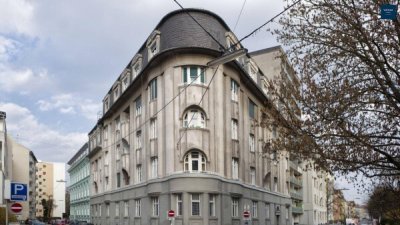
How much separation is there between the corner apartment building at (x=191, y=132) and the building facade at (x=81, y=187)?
3550 centimetres

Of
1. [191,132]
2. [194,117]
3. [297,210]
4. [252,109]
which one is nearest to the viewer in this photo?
[191,132]

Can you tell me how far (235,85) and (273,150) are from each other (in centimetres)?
2772

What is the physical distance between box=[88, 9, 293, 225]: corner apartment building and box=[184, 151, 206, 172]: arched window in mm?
71

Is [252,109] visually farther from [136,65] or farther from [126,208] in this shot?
[126,208]

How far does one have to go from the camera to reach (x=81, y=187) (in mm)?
91250

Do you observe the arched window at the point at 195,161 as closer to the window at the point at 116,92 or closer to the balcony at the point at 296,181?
the window at the point at 116,92

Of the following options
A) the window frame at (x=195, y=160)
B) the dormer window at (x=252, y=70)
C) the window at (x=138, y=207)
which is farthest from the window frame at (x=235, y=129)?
the window at (x=138, y=207)

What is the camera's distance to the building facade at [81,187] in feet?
275

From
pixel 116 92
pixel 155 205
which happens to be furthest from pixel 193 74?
pixel 116 92

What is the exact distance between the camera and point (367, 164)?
13.5 metres

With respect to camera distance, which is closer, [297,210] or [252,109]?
[252,109]

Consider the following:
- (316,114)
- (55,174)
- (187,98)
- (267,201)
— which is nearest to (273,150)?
(316,114)

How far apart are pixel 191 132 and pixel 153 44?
885cm

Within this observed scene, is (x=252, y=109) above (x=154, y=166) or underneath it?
above
